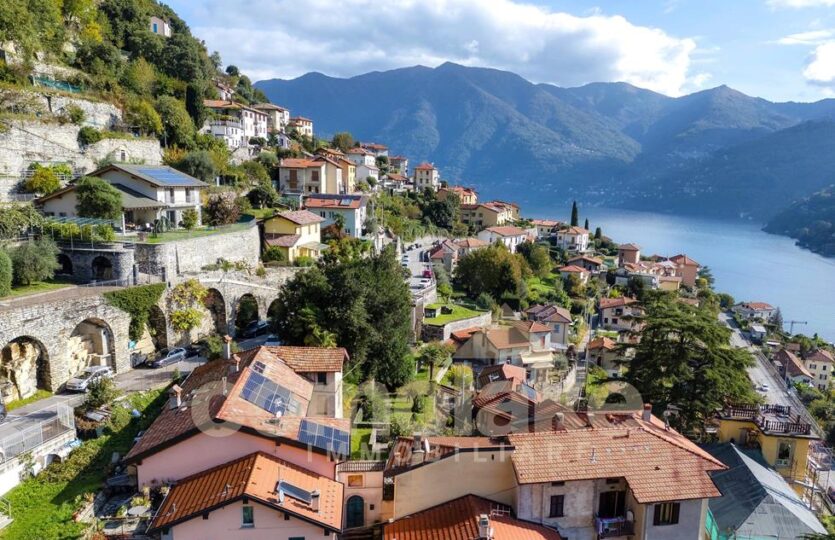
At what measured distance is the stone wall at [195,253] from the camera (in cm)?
2284

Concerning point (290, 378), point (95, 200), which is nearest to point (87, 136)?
point (95, 200)

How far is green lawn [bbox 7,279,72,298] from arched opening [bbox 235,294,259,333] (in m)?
7.61

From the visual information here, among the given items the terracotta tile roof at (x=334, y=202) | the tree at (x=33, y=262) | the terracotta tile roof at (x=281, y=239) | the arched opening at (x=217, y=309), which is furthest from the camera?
the terracotta tile roof at (x=334, y=202)

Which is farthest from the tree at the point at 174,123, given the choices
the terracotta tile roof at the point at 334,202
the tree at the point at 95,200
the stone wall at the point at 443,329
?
the stone wall at the point at 443,329

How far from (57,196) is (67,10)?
939 inches

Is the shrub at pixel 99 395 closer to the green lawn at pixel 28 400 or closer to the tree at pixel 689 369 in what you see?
the green lawn at pixel 28 400

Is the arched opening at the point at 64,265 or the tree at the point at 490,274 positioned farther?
the tree at the point at 490,274

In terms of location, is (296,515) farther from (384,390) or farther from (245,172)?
(245,172)

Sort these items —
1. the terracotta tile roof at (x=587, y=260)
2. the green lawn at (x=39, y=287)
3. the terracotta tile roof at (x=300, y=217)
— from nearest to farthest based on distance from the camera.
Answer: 1. the green lawn at (x=39, y=287)
2. the terracotta tile roof at (x=300, y=217)
3. the terracotta tile roof at (x=587, y=260)

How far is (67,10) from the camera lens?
131ft

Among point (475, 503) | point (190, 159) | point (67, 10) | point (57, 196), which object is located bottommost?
point (475, 503)

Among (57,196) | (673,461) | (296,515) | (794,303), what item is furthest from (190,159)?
(794,303)

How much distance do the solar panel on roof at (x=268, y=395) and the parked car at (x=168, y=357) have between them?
9107 millimetres

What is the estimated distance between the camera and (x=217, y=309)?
2538 centimetres
